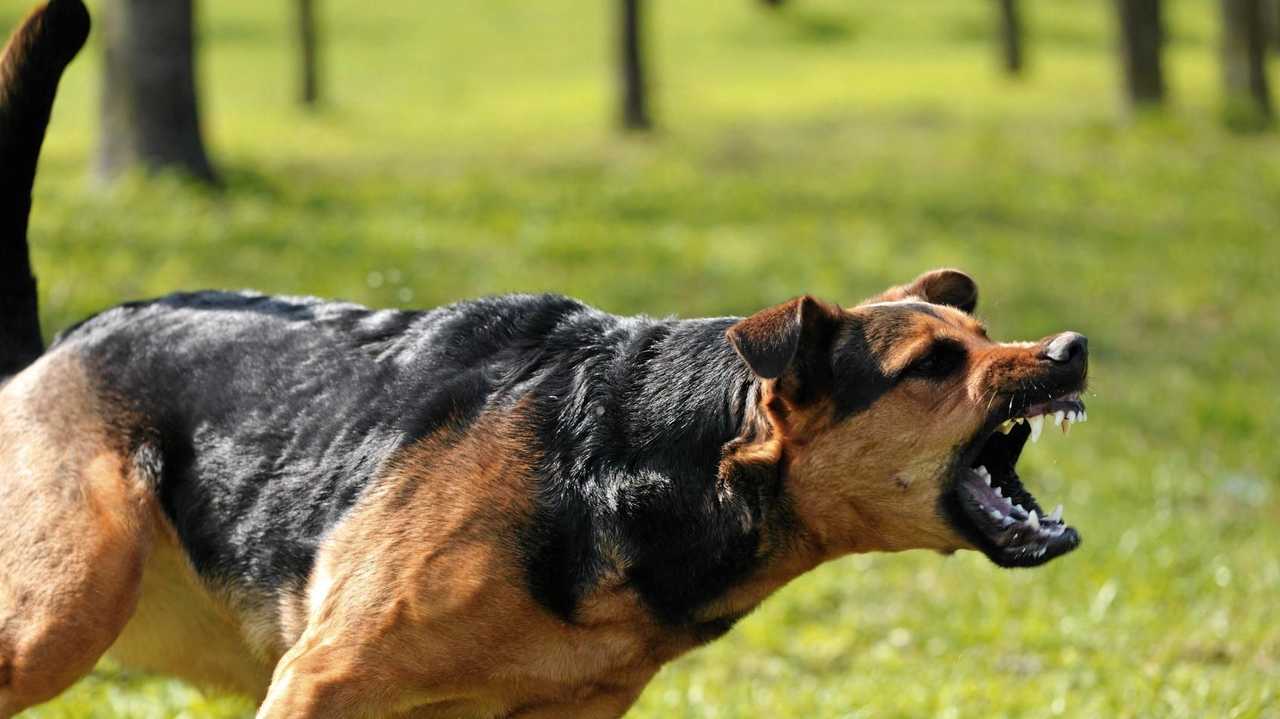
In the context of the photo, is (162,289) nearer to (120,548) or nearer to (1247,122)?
(120,548)

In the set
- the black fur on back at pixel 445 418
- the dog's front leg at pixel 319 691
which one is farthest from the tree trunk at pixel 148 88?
the dog's front leg at pixel 319 691

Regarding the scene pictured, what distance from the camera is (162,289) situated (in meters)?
10.9

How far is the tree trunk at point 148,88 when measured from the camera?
43.5ft

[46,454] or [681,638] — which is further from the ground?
[46,454]

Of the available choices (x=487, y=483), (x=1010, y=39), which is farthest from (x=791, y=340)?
(x=1010, y=39)

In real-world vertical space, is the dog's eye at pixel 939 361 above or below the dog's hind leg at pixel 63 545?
above

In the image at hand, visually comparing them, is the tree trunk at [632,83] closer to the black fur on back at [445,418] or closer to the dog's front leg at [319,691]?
the black fur on back at [445,418]

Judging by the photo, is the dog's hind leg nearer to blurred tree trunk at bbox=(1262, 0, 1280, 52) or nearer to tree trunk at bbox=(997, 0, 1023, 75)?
tree trunk at bbox=(997, 0, 1023, 75)

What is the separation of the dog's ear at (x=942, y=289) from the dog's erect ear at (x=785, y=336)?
2.04 feet

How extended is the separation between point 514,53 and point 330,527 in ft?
122

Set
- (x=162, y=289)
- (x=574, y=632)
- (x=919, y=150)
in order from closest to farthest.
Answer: (x=574, y=632)
(x=162, y=289)
(x=919, y=150)

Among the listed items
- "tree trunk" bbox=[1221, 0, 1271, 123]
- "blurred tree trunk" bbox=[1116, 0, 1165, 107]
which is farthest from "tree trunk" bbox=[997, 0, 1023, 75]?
"blurred tree trunk" bbox=[1116, 0, 1165, 107]

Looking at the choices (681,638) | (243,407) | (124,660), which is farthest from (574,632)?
(124,660)

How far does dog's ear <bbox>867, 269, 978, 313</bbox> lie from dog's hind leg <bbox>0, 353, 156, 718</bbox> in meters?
2.59
